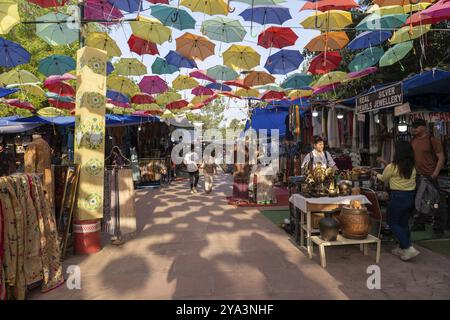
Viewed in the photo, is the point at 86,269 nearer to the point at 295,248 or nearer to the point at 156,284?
the point at 156,284

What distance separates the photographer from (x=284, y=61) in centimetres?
965

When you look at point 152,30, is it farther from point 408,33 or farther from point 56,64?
point 408,33

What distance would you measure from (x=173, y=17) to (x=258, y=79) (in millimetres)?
4409

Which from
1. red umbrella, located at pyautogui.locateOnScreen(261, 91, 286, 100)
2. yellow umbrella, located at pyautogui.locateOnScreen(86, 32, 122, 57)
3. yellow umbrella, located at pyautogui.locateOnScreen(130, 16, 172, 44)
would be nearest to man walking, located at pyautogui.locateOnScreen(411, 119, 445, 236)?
yellow umbrella, located at pyautogui.locateOnScreen(130, 16, 172, 44)

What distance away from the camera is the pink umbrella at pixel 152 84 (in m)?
11.8

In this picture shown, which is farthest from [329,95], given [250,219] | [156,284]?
[156,284]

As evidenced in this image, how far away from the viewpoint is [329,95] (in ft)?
50.4

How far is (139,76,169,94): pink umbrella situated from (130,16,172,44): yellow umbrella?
4.37 metres

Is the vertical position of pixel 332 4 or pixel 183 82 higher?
pixel 332 4

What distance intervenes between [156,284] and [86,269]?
4.17 ft

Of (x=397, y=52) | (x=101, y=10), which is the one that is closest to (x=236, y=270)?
(x=101, y=10)

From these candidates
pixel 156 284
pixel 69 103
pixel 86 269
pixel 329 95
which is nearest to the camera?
pixel 156 284

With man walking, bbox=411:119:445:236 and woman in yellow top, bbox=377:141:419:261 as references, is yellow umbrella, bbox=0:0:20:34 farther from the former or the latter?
man walking, bbox=411:119:445:236
